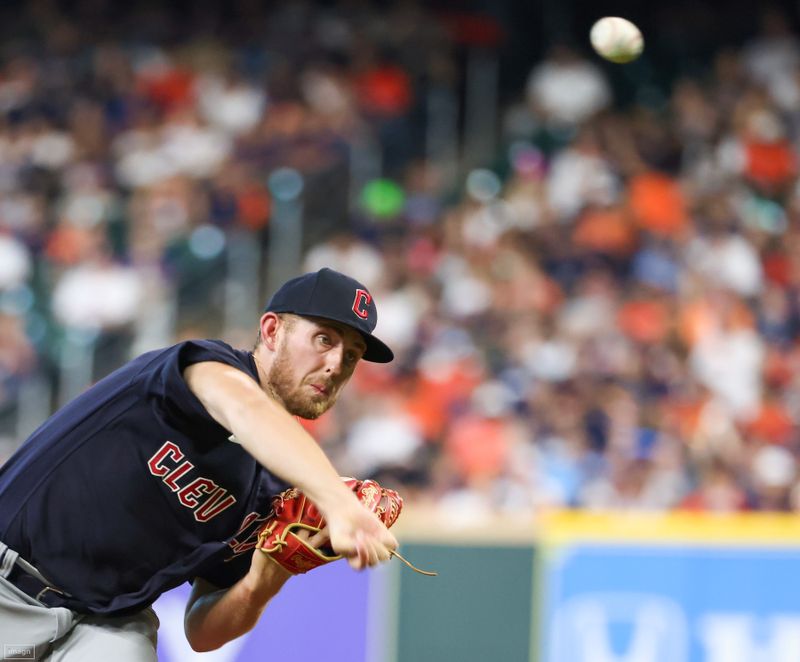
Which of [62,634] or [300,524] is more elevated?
[300,524]

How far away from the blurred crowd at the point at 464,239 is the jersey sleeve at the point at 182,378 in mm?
5400

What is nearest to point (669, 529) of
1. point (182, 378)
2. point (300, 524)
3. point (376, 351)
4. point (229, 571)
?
point (229, 571)

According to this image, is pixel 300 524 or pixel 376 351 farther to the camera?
pixel 376 351

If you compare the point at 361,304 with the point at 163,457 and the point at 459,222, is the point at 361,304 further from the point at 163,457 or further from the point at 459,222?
the point at 459,222

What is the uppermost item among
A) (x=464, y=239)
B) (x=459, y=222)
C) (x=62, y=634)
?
(x=459, y=222)

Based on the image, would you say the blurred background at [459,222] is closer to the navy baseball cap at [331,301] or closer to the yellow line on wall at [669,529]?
the yellow line on wall at [669,529]

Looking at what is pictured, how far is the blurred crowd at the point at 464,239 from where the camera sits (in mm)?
9031

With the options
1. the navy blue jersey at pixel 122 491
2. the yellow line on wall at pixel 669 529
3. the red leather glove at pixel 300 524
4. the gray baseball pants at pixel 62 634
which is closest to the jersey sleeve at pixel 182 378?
the navy blue jersey at pixel 122 491

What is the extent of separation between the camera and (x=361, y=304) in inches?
135

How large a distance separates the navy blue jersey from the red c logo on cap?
328 millimetres

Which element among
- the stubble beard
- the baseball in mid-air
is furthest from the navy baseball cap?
the baseball in mid-air

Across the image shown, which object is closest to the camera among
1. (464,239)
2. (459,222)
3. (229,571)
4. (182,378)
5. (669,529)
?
(182,378)

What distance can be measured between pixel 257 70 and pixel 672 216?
484cm

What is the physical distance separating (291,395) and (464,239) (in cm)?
775
